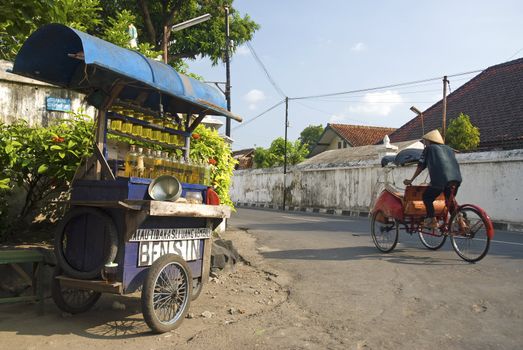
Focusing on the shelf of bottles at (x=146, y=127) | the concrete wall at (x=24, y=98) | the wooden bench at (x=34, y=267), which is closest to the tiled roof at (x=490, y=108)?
the shelf of bottles at (x=146, y=127)

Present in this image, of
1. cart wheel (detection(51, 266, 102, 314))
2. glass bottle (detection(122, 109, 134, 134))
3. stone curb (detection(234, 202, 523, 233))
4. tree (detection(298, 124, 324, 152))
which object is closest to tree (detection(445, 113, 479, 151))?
stone curb (detection(234, 202, 523, 233))

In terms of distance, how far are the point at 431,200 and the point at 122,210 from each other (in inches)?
192

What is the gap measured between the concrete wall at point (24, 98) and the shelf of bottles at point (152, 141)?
2.65 metres

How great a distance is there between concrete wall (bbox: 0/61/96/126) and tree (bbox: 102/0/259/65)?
40.8ft

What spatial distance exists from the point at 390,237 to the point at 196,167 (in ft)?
13.2

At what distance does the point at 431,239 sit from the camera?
7.90 m

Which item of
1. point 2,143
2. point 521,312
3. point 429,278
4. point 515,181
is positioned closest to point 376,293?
point 429,278

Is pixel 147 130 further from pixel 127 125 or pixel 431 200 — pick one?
pixel 431 200

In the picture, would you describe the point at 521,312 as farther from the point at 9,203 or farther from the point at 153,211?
the point at 9,203

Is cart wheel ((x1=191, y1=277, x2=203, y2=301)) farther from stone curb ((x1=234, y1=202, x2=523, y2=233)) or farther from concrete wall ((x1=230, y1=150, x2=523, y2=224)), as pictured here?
stone curb ((x1=234, y1=202, x2=523, y2=233))

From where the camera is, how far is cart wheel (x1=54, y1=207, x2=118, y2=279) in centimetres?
385

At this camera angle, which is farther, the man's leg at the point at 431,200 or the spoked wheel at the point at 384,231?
the spoked wheel at the point at 384,231

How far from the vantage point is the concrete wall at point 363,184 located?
601 inches

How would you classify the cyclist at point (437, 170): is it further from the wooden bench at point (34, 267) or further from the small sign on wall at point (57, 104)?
the small sign on wall at point (57, 104)
